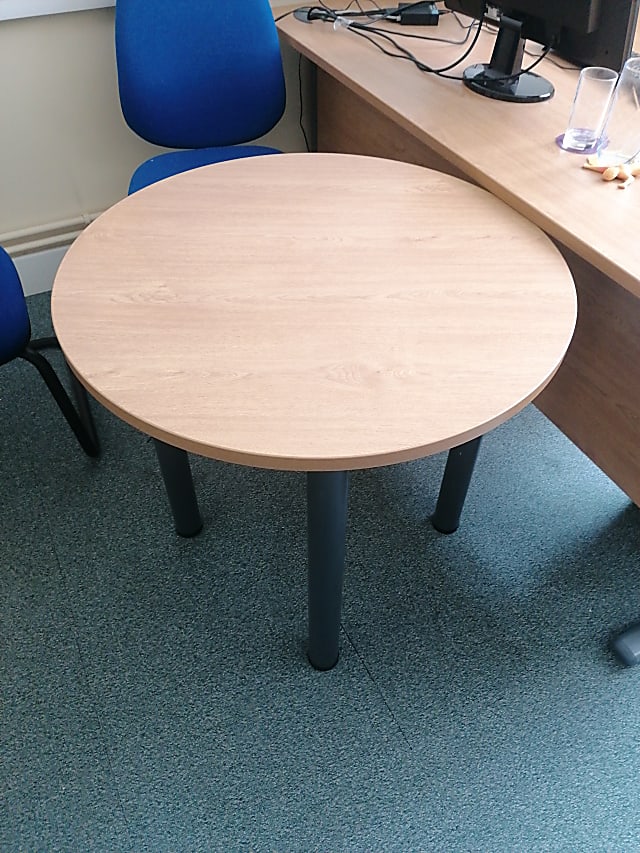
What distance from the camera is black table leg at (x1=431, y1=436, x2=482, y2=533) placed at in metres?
1.38

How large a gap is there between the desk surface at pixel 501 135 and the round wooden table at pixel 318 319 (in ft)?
0.15

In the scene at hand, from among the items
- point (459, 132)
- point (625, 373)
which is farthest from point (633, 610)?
point (459, 132)

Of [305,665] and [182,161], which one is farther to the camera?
[182,161]

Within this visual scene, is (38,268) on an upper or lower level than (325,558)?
lower

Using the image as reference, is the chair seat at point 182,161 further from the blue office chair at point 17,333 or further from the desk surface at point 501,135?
the blue office chair at point 17,333

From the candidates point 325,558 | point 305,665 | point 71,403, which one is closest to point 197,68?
point 71,403

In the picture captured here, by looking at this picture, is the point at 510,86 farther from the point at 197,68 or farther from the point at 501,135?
the point at 197,68

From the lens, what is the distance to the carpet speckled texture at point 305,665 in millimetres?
1155

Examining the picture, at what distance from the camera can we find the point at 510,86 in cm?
153

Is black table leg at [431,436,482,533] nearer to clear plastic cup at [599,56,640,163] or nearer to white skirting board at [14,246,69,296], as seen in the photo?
clear plastic cup at [599,56,640,163]

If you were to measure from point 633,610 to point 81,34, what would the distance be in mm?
1952

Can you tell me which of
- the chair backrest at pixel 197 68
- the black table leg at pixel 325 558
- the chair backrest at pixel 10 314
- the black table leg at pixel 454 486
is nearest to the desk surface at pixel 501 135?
the chair backrest at pixel 197 68

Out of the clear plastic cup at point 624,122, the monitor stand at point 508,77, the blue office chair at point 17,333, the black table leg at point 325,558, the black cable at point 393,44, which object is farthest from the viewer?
the black cable at point 393,44

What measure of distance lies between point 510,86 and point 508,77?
0.02 metres
